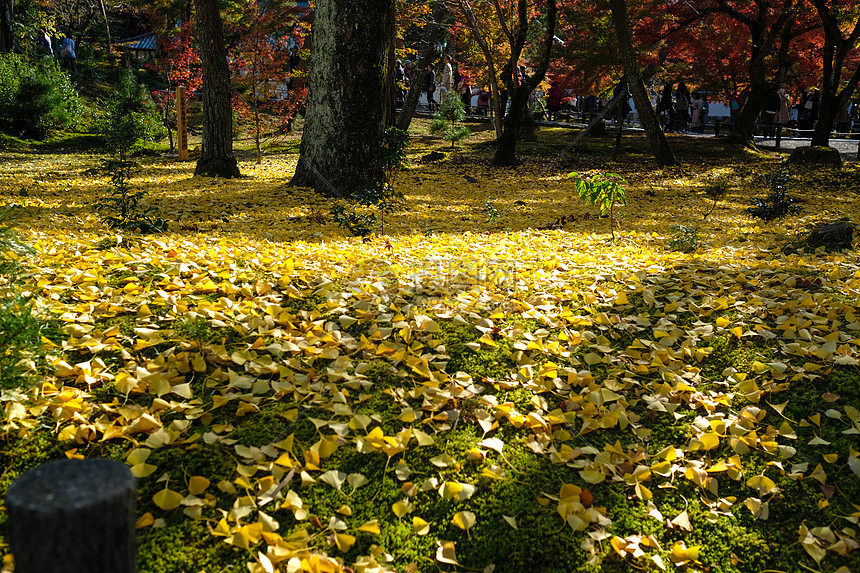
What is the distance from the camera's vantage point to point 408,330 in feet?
9.79

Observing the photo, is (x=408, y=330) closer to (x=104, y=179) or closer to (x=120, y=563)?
(x=120, y=563)

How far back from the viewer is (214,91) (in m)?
8.26

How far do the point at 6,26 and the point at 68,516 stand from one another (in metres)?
20.2

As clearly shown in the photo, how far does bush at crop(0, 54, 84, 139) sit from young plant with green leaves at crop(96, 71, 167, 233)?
3.95 feet

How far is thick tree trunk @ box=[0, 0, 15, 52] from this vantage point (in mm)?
15894

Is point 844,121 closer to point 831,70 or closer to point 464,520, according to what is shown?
point 831,70

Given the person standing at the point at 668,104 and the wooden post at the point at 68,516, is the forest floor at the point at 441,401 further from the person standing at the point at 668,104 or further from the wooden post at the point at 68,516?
the person standing at the point at 668,104

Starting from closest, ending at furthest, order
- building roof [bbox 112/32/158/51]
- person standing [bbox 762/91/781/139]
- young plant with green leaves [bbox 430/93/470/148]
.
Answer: young plant with green leaves [bbox 430/93/470/148] → person standing [bbox 762/91/781/139] → building roof [bbox 112/32/158/51]

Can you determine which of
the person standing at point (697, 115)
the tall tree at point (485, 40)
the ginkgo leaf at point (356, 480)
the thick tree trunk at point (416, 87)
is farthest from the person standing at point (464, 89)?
the ginkgo leaf at point (356, 480)

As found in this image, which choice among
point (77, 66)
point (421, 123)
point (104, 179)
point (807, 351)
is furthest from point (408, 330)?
point (77, 66)

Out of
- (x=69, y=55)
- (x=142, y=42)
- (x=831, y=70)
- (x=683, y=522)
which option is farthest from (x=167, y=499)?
(x=142, y=42)

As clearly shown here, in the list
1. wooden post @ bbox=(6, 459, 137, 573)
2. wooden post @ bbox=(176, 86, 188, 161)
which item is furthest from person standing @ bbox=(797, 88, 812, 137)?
wooden post @ bbox=(6, 459, 137, 573)

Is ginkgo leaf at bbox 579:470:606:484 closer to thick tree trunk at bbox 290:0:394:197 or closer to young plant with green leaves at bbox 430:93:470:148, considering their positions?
thick tree trunk at bbox 290:0:394:197

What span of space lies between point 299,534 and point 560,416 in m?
1.19
